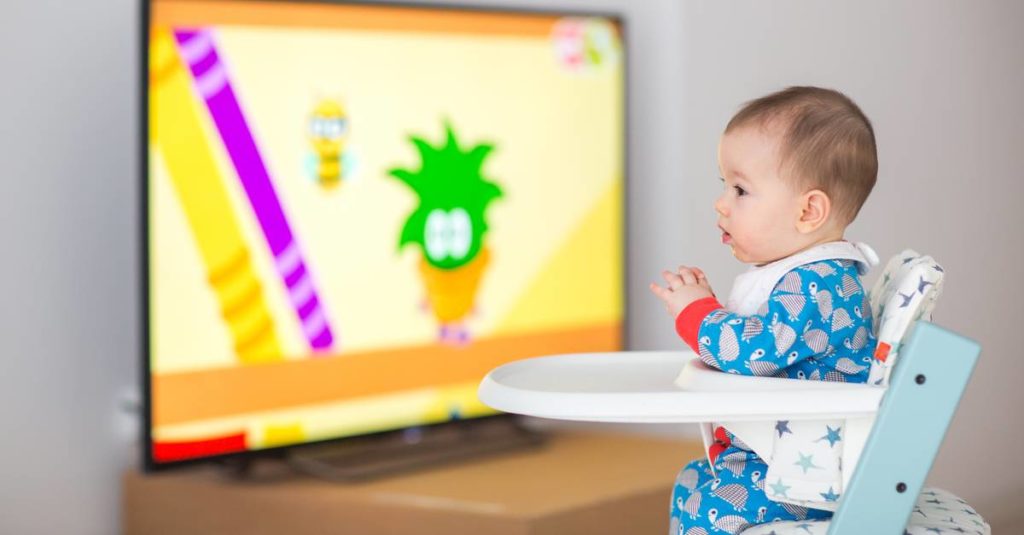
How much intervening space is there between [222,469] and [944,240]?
1533 millimetres

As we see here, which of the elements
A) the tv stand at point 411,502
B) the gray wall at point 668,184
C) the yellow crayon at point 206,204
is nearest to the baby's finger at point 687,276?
the tv stand at point 411,502

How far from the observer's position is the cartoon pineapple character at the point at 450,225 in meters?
2.28

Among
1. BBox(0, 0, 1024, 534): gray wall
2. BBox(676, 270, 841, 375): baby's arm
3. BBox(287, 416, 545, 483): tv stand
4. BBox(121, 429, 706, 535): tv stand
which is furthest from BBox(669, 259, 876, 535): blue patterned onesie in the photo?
BBox(0, 0, 1024, 534): gray wall

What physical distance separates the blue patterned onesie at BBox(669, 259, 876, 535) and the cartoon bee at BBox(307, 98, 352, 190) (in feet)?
3.68

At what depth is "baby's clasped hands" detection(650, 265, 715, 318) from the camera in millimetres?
1196

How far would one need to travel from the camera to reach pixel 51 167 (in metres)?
2.05

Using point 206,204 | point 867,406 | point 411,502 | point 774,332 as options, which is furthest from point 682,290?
point 206,204

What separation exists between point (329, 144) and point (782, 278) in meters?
1.18

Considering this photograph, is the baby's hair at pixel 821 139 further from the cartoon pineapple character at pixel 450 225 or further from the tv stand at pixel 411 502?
the cartoon pineapple character at pixel 450 225

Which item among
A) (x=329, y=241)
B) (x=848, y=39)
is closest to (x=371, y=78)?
(x=329, y=241)

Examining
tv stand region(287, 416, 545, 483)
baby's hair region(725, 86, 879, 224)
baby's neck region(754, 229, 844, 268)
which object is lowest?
tv stand region(287, 416, 545, 483)

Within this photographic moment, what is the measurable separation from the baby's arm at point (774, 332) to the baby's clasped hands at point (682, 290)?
4 centimetres

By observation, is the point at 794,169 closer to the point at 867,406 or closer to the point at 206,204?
the point at 867,406

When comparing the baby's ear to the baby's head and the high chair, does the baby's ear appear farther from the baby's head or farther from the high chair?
the high chair
